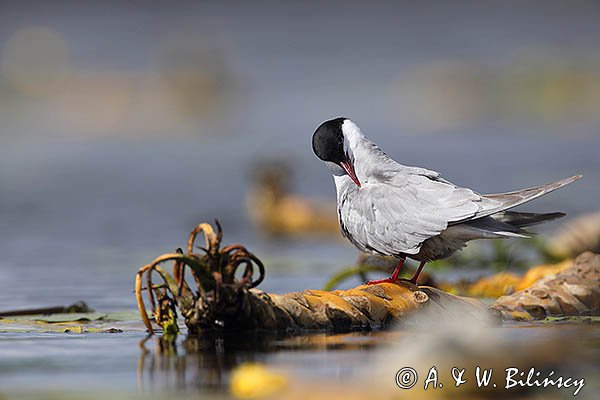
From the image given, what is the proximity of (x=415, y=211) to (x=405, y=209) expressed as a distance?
7 centimetres

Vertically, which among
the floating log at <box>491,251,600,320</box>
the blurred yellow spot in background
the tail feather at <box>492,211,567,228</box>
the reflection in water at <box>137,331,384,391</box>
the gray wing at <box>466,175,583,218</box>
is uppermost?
the gray wing at <box>466,175,583,218</box>

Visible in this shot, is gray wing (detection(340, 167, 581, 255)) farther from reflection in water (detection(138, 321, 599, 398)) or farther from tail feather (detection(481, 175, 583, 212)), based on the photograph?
reflection in water (detection(138, 321, 599, 398))

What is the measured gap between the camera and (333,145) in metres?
7.05

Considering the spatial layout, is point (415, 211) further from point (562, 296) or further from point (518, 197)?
point (562, 296)

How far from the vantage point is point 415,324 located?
616cm

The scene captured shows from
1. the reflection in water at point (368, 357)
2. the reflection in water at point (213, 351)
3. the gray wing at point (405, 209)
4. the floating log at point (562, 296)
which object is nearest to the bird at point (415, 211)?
the gray wing at point (405, 209)

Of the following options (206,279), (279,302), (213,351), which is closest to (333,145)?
(279,302)

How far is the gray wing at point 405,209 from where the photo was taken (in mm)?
6285

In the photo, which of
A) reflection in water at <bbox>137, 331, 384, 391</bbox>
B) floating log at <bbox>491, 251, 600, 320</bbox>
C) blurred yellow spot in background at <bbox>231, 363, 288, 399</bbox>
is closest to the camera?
blurred yellow spot in background at <bbox>231, 363, 288, 399</bbox>

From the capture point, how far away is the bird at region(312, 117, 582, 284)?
625 centimetres

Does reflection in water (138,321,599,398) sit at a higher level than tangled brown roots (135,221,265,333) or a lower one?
lower

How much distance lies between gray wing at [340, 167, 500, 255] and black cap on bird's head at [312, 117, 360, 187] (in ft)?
0.87

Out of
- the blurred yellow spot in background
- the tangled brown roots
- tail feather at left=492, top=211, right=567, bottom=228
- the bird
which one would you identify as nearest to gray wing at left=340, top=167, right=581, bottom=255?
the bird

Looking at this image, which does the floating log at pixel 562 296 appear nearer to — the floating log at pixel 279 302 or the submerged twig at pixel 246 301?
the floating log at pixel 279 302
